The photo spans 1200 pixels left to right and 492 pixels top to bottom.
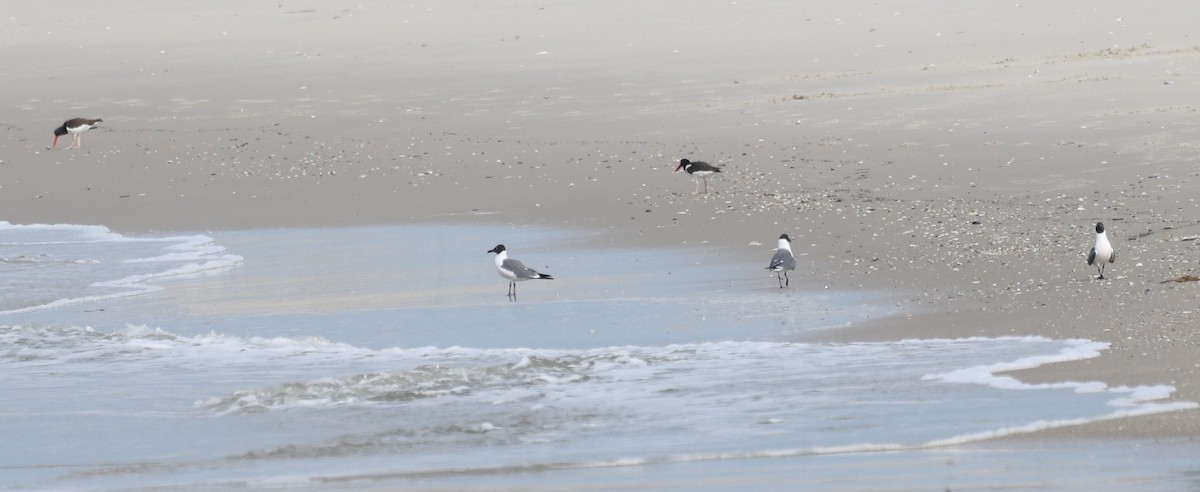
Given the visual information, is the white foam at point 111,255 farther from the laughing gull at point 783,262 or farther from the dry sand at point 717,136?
the laughing gull at point 783,262

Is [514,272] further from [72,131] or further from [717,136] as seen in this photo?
[72,131]

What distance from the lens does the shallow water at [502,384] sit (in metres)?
6.29

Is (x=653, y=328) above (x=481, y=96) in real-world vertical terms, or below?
below

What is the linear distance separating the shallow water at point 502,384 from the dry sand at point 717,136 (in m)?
0.51

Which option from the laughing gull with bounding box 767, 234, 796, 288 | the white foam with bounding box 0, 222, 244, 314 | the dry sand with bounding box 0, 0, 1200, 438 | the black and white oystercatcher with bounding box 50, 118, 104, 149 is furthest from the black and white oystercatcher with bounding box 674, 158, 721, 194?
the black and white oystercatcher with bounding box 50, 118, 104, 149

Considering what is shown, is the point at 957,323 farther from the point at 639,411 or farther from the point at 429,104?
Result: the point at 429,104

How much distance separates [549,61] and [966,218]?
427 inches

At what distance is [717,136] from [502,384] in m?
8.66

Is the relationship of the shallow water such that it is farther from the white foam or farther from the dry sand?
the dry sand

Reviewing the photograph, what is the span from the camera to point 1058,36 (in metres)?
20.8

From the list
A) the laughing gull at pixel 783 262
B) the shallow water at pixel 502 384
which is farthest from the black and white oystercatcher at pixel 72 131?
the laughing gull at pixel 783 262

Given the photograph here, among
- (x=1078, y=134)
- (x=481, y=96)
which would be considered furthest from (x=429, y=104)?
(x=1078, y=134)

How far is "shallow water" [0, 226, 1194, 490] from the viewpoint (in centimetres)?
629

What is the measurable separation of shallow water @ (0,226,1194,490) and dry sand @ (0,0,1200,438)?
509 mm
